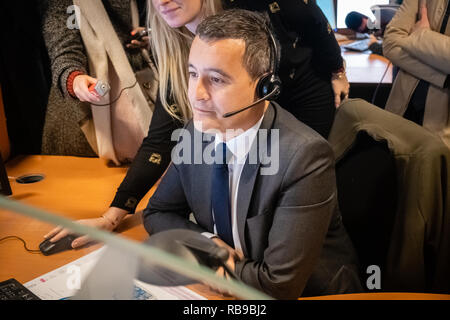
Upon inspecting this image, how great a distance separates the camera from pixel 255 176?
38.2 inches

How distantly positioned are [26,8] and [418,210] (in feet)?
4.38

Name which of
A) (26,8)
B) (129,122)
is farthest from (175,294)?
(26,8)

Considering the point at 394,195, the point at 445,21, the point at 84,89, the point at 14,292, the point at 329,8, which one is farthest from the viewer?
the point at 329,8

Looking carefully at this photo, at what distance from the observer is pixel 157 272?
0.40m

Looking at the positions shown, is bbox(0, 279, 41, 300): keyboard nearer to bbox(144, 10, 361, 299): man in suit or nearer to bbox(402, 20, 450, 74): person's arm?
bbox(144, 10, 361, 299): man in suit

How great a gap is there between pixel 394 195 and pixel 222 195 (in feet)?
1.48

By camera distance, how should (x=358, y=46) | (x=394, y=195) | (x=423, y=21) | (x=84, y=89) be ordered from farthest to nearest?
(x=358, y=46)
(x=423, y=21)
(x=84, y=89)
(x=394, y=195)

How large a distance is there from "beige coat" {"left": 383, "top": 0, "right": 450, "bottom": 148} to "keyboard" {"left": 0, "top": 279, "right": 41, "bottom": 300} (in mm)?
1255

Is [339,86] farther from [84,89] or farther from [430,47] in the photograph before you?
[84,89]

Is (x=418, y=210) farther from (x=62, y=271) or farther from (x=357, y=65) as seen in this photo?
(x=357, y=65)

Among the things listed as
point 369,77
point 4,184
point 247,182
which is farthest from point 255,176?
point 369,77

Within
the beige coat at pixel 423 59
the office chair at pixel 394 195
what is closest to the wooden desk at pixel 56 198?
the office chair at pixel 394 195

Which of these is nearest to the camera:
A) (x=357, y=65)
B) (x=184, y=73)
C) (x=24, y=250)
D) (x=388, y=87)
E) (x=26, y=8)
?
(x=24, y=250)

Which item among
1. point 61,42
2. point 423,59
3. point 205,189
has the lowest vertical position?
point 205,189
